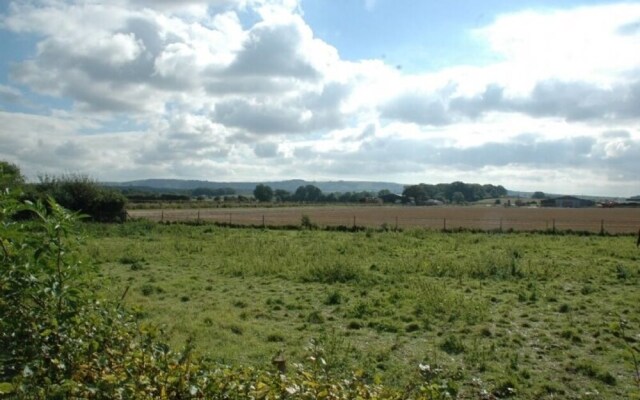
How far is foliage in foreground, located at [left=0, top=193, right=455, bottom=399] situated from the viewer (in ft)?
9.75

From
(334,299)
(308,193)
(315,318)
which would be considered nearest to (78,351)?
(315,318)

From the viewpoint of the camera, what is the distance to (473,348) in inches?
338

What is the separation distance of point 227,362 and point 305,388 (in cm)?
499

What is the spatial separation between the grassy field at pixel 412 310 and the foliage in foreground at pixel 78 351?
0.32m

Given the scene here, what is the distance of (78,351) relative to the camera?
11.0 ft

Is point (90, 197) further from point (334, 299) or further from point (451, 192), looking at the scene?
point (451, 192)

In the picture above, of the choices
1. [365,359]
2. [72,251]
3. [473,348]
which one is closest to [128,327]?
[72,251]

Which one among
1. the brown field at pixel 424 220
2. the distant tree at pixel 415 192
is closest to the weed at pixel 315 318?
the brown field at pixel 424 220

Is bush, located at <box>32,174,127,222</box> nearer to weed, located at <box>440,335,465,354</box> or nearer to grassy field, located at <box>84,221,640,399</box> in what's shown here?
grassy field, located at <box>84,221,640,399</box>

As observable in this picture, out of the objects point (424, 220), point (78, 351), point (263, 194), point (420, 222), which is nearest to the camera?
point (78, 351)

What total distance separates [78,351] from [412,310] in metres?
8.82

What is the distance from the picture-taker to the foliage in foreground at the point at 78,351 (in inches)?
117

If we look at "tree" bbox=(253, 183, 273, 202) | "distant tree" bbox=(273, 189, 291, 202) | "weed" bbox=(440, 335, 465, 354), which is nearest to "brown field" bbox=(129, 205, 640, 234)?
"weed" bbox=(440, 335, 465, 354)

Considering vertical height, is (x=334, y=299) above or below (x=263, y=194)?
below
